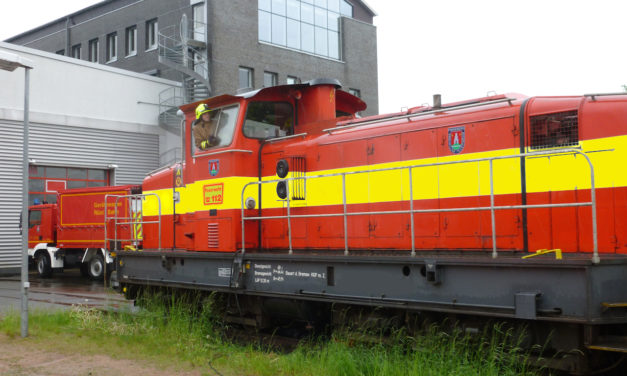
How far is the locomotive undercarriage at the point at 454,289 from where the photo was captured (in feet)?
16.2

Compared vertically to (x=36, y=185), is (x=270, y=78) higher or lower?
higher

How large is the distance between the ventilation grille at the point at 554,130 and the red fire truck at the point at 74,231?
1505 centimetres

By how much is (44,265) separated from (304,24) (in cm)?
1842

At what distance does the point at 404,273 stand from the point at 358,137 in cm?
219

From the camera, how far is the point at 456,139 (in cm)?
671

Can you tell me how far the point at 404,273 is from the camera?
20.4ft

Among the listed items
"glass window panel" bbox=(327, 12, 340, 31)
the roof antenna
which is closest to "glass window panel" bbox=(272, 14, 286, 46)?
"glass window panel" bbox=(327, 12, 340, 31)

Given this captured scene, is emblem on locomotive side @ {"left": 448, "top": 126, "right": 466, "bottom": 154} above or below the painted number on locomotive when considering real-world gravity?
above

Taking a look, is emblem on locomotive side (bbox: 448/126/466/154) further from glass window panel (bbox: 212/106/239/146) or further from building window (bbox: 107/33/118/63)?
building window (bbox: 107/33/118/63)

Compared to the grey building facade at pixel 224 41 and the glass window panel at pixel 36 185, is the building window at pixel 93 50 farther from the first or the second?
the glass window panel at pixel 36 185

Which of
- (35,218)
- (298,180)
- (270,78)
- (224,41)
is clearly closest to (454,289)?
(298,180)

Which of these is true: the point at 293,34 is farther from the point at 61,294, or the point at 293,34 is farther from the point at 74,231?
the point at 61,294

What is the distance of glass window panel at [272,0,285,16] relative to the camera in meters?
30.2

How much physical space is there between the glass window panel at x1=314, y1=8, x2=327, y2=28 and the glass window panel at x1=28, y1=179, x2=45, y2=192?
1692 centimetres
